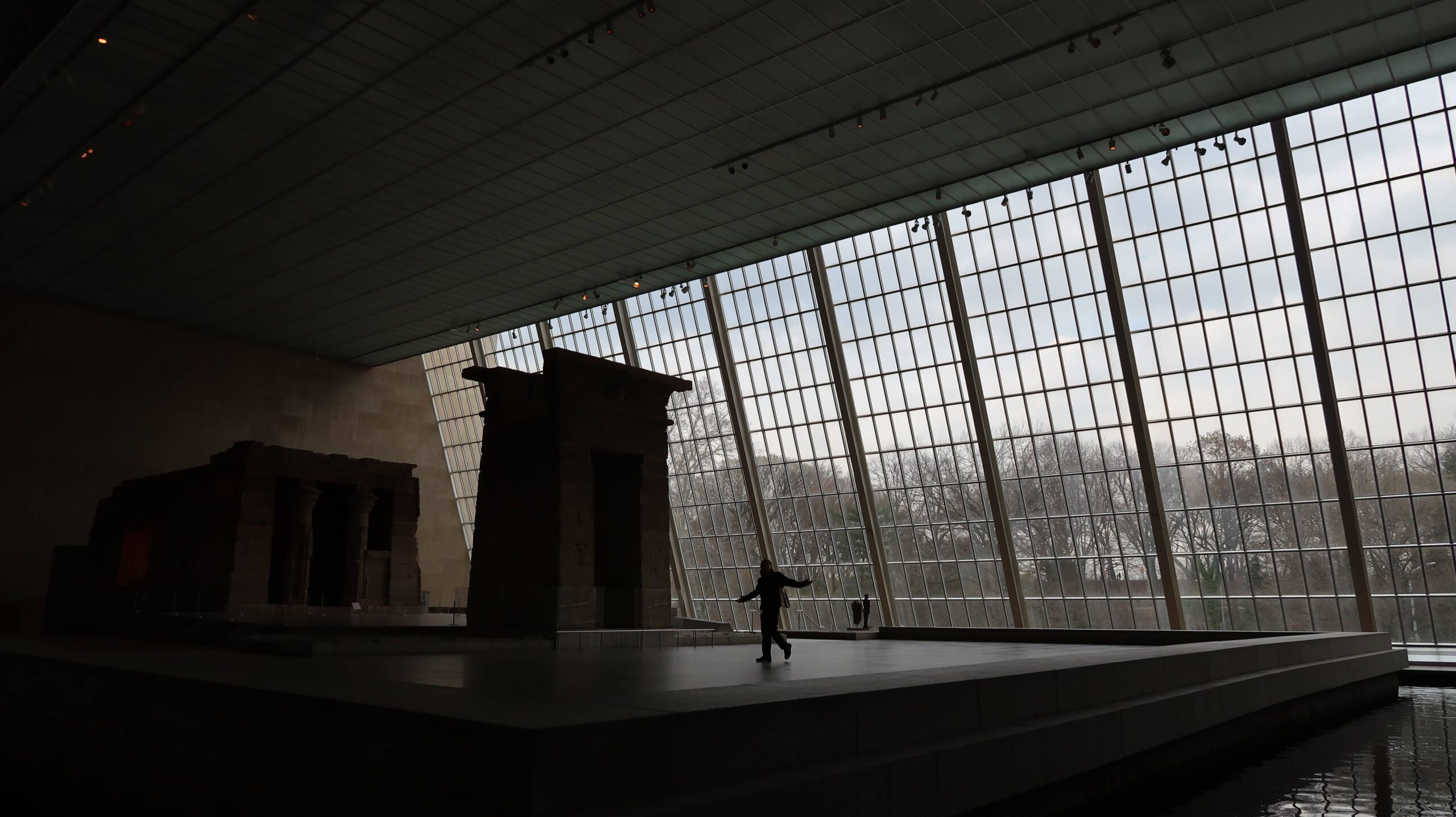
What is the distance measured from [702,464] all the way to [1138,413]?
48.8 ft

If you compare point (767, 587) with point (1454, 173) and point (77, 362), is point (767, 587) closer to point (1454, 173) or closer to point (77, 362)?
point (1454, 173)

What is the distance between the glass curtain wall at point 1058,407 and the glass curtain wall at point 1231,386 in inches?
34.4

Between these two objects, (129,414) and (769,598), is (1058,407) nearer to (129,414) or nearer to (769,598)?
(769,598)

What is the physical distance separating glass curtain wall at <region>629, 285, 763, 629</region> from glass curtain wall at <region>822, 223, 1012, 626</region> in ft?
17.0

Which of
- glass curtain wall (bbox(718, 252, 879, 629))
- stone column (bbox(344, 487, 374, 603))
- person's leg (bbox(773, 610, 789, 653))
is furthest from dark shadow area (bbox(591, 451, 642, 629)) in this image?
stone column (bbox(344, 487, 374, 603))

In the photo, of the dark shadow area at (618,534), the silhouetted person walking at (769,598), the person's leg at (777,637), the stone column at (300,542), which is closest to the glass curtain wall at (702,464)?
the stone column at (300,542)

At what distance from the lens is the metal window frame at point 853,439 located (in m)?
28.3

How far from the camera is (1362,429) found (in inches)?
827

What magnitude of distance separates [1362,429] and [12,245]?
35.4 metres

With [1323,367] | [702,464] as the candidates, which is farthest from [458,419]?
[1323,367]

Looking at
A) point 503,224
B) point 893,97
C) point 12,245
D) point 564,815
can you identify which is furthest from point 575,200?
point 564,815

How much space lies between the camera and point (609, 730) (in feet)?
16.1

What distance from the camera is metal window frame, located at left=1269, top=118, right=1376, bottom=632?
20953 millimetres

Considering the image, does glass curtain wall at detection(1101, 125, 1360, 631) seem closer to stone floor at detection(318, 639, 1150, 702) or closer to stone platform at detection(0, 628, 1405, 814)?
stone floor at detection(318, 639, 1150, 702)
